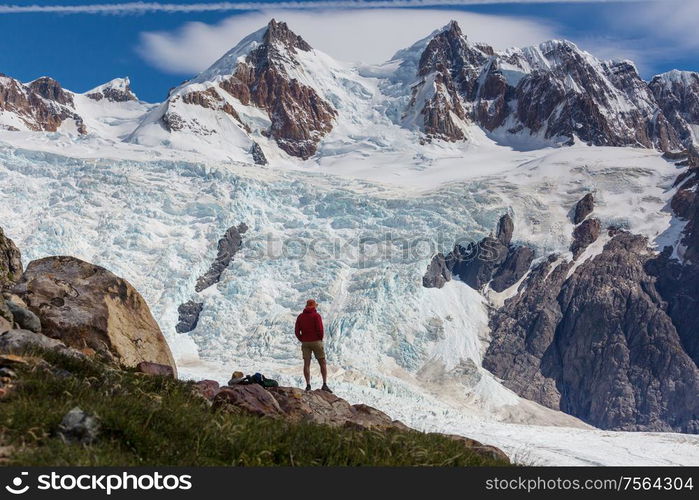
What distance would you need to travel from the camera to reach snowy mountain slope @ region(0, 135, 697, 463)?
99562 millimetres

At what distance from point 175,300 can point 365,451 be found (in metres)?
99.7

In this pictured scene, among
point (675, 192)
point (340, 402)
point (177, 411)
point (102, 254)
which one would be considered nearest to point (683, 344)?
point (675, 192)

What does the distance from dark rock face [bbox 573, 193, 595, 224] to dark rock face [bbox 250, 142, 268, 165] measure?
7826 centimetres

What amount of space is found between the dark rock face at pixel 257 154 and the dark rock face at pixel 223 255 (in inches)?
Answer: 2632

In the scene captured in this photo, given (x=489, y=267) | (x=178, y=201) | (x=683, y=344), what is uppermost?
(x=178, y=201)

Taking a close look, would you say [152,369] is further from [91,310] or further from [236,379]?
[91,310]

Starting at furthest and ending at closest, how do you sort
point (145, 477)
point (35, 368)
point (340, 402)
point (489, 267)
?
point (489, 267)
point (340, 402)
point (35, 368)
point (145, 477)

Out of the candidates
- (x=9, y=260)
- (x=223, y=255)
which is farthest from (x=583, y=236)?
(x=9, y=260)

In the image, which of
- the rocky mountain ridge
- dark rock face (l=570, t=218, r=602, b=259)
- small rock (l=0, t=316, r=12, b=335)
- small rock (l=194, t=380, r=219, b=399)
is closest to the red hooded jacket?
small rock (l=194, t=380, r=219, b=399)

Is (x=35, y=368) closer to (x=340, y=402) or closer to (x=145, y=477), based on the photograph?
(x=145, y=477)

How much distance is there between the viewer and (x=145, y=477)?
8430 mm

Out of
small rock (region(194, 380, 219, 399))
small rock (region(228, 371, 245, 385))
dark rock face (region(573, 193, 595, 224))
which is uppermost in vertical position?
dark rock face (region(573, 193, 595, 224))

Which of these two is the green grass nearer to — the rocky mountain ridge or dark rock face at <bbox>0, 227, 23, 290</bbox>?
dark rock face at <bbox>0, 227, 23, 290</bbox>

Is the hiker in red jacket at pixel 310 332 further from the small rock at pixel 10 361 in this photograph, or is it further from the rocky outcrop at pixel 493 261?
the rocky outcrop at pixel 493 261
